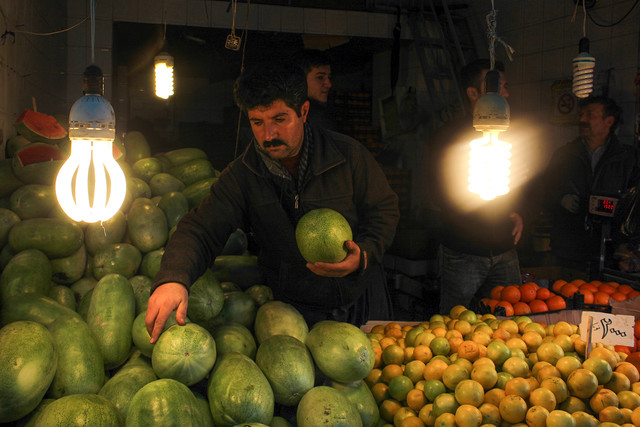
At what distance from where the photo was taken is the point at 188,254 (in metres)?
1.96

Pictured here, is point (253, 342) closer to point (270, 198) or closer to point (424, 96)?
point (270, 198)

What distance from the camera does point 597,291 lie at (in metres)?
3.07

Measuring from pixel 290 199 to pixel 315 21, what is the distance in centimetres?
472

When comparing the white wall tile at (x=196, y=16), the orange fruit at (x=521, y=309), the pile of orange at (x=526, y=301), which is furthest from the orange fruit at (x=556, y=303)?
the white wall tile at (x=196, y=16)

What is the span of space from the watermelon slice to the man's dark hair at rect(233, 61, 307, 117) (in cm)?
171

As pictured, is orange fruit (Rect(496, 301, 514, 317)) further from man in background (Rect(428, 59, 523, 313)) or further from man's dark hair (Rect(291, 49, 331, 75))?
man's dark hair (Rect(291, 49, 331, 75))

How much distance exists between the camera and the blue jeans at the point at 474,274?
11.3 ft

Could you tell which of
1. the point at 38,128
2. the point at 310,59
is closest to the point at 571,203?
the point at 310,59

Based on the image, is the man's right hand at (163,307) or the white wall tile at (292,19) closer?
the man's right hand at (163,307)

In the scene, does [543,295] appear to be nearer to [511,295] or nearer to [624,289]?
[511,295]

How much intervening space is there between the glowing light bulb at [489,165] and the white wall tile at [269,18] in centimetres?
473

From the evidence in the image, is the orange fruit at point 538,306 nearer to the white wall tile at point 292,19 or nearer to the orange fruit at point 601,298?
the orange fruit at point 601,298

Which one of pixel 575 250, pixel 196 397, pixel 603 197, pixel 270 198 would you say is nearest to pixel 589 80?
pixel 603 197

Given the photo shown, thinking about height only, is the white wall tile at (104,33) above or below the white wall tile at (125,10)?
below
